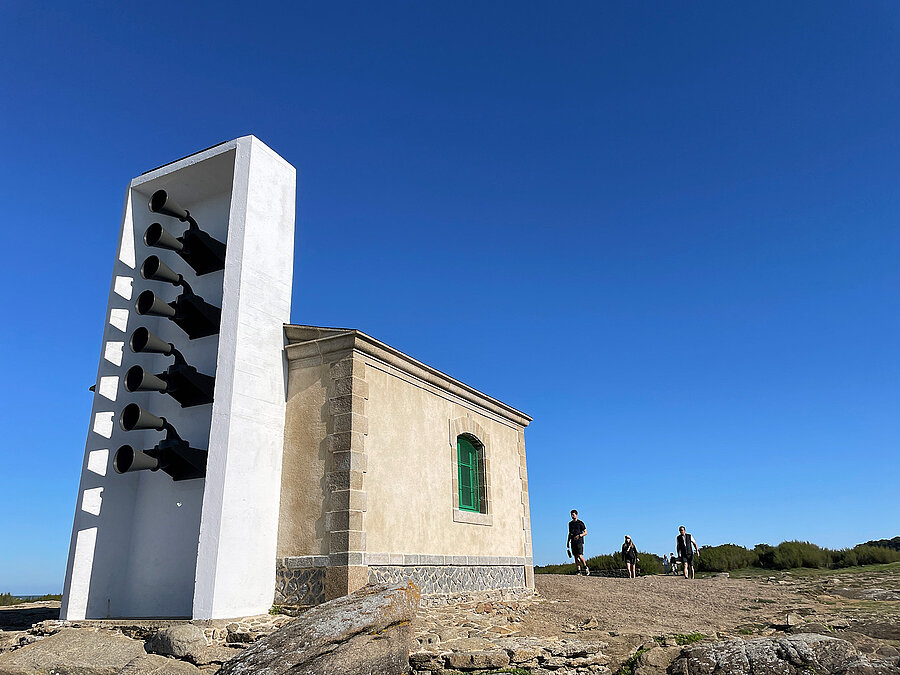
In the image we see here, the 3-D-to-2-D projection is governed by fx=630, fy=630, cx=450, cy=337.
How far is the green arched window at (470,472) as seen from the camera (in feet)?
36.4

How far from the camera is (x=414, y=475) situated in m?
9.60

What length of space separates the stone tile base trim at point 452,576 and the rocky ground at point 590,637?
0.81ft

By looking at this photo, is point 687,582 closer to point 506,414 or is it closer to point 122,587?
point 506,414

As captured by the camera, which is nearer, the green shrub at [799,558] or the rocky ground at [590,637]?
the rocky ground at [590,637]

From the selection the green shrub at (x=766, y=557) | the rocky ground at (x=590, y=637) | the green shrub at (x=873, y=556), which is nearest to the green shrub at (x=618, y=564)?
the green shrub at (x=766, y=557)

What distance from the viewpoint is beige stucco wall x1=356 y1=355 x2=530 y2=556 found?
8828 mm

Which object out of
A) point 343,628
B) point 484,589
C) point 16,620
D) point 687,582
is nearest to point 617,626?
point 484,589

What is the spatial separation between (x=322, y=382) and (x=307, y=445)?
904 mm

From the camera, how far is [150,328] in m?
10.4

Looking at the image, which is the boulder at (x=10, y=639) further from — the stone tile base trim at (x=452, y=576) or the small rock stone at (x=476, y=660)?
the small rock stone at (x=476, y=660)

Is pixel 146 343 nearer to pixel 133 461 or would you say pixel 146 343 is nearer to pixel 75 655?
pixel 133 461

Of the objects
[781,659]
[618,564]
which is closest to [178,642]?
[781,659]

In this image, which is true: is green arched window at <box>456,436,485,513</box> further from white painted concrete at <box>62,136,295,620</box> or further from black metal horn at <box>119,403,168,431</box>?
black metal horn at <box>119,403,168,431</box>

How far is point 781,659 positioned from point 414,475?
5234mm
